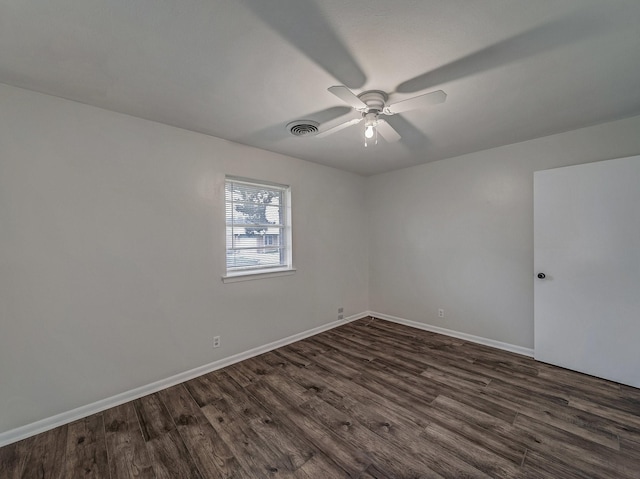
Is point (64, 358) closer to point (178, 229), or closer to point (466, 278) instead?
point (178, 229)

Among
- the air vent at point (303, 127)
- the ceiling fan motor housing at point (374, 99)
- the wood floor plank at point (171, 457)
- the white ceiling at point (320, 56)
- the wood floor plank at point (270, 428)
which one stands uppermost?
the white ceiling at point (320, 56)

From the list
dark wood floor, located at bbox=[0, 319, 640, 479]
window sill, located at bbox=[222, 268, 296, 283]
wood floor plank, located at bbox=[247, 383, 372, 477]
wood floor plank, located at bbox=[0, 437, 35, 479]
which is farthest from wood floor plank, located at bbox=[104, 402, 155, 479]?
window sill, located at bbox=[222, 268, 296, 283]

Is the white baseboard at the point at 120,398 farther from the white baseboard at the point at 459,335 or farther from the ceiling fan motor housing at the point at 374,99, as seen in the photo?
the ceiling fan motor housing at the point at 374,99

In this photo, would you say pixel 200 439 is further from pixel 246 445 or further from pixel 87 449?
pixel 87 449

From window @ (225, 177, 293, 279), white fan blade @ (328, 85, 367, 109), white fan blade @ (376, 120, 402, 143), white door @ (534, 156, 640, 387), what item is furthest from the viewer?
window @ (225, 177, 293, 279)

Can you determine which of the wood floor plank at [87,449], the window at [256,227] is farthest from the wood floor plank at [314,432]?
the window at [256,227]

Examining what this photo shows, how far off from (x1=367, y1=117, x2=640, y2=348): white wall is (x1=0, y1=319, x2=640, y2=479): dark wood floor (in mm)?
785

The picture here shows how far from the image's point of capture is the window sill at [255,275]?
2.92m

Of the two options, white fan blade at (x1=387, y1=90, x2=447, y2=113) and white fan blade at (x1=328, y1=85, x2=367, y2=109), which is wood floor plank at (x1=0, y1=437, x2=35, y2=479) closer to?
white fan blade at (x1=328, y1=85, x2=367, y2=109)

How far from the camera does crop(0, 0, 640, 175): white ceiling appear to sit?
125 cm

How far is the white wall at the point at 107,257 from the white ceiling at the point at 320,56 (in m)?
0.33

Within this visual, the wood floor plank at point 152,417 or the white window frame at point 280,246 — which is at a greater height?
the white window frame at point 280,246

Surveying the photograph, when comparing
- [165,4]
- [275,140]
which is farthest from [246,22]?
[275,140]

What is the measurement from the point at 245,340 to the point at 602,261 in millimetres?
3790
